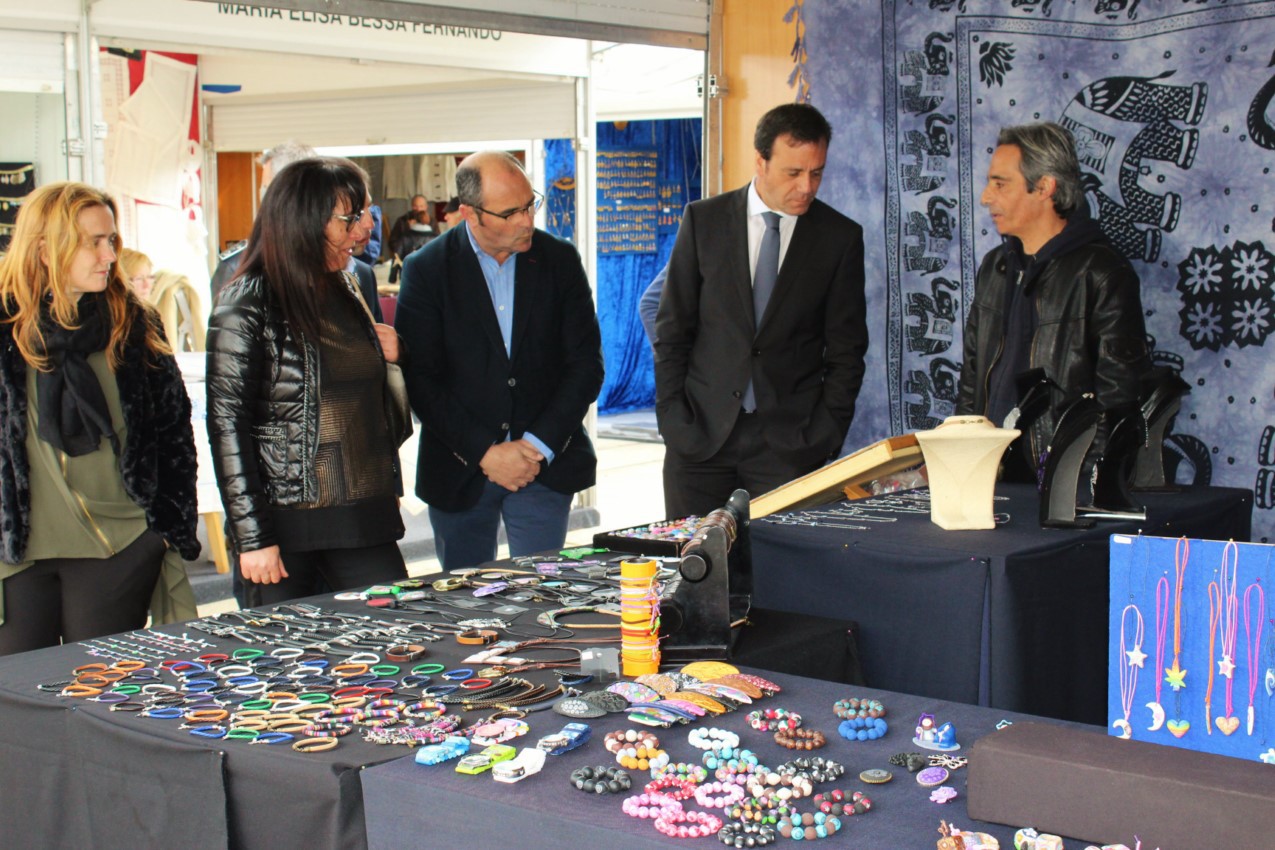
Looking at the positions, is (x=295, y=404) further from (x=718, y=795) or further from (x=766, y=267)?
(x=718, y=795)

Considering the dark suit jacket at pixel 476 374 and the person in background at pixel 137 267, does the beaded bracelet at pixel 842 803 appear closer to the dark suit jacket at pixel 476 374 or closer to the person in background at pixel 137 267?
the dark suit jacket at pixel 476 374

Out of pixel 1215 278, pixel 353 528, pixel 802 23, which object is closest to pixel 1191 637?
pixel 353 528

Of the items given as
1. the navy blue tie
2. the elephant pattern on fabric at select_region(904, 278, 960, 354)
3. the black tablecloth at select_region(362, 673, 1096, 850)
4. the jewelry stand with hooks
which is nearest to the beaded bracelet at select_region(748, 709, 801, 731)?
the black tablecloth at select_region(362, 673, 1096, 850)

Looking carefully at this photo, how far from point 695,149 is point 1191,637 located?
1005 centimetres

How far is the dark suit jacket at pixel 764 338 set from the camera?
3.42 meters

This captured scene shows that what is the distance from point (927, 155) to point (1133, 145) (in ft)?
2.21

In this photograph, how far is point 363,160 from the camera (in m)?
9.09

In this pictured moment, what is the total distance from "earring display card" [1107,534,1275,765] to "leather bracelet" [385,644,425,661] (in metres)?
1.03

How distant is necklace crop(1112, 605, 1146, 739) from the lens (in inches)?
59.0

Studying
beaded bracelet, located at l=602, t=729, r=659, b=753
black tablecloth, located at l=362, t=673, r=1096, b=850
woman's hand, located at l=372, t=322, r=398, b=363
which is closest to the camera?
black tablecloth, located at l=362, t=673, r=1096, b=850

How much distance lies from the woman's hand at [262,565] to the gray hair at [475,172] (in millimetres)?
1085

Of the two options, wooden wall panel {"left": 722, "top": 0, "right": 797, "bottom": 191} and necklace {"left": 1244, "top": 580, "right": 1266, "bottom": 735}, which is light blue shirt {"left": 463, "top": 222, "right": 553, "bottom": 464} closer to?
wooden wall panel {"left": 722, "top": 0, "right": 797, "bottom": 191}

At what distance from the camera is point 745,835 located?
51.3 inches

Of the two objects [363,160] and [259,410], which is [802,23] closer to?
[259,410]
